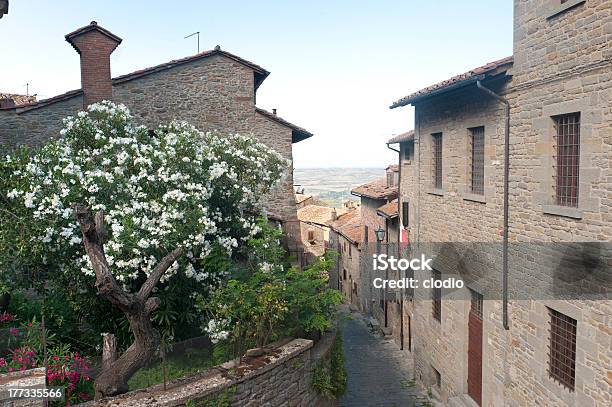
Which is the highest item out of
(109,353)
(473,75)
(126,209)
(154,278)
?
(473,75)

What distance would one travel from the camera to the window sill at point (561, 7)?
8.00 meters

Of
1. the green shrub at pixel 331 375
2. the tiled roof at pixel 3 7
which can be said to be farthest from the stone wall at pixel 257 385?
the tiled roof at pixel 3 7

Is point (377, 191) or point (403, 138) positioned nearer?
point (403, 138)

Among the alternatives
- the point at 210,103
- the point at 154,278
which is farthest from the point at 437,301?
the point at 154,278

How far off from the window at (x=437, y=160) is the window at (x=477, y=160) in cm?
208

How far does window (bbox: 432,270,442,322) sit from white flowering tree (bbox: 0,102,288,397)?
20.4ft

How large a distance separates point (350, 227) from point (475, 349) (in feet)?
74.7

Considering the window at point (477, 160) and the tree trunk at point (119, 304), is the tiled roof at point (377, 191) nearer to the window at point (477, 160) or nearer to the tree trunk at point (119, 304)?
the window at point (477, 160)

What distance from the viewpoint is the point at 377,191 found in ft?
92.2

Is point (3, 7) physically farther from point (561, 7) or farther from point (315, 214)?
point (315, 214)

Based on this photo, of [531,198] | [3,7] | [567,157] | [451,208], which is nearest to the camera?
[3,7]

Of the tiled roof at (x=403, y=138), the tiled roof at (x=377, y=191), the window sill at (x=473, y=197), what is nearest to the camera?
the window sill at (x=473, y=197)

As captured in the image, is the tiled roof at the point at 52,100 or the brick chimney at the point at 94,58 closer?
the tiled roof at the point at 52,100

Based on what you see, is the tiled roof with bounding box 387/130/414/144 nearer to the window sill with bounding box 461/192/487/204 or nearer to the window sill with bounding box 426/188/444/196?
the window sill with bounding box 426/188/444/196
